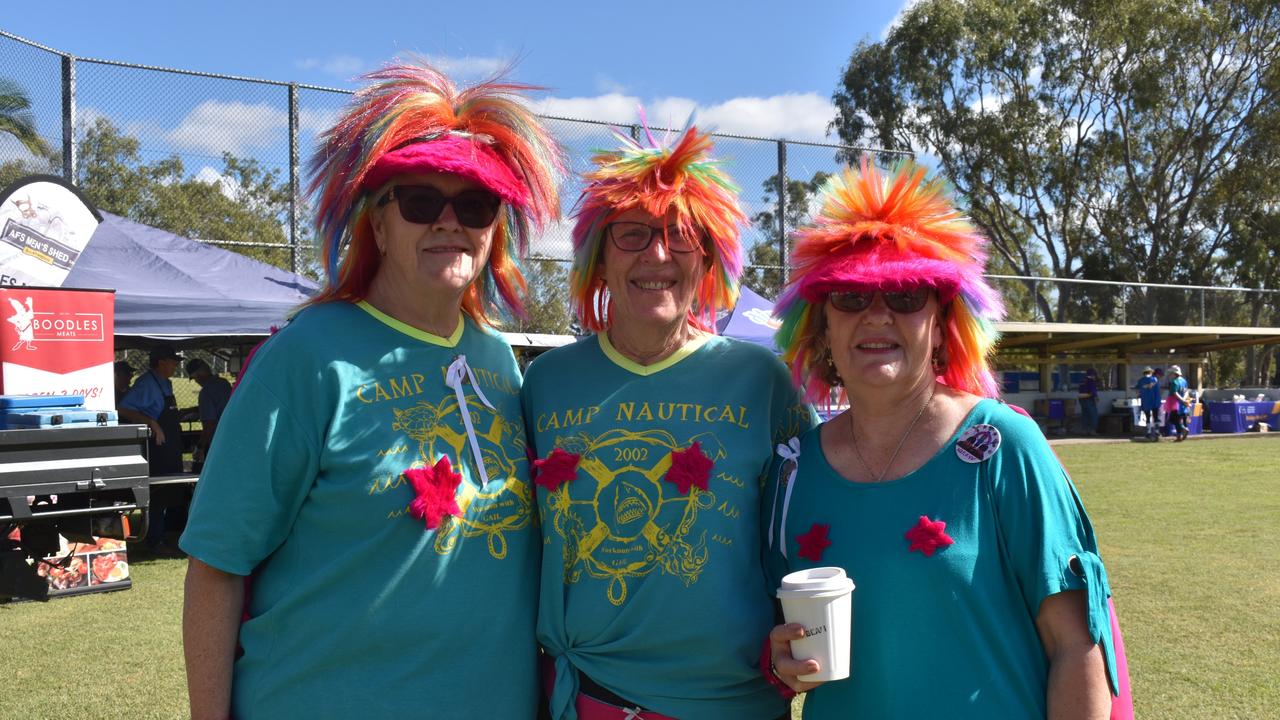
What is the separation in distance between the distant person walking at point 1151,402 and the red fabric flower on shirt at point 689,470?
2114cm

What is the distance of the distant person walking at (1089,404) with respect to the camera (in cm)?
2280

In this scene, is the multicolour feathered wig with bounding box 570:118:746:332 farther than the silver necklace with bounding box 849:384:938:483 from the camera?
Yes

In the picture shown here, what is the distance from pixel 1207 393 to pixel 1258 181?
9.01 m

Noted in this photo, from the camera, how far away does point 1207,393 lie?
82.5 feet

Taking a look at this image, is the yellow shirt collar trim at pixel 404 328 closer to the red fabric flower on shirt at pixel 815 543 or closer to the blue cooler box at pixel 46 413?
the red fabric flower on shirt at pixel 815 543

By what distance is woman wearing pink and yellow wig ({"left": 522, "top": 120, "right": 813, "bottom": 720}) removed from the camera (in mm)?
2105

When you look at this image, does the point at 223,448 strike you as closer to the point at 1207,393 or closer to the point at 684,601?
the point at 684,601

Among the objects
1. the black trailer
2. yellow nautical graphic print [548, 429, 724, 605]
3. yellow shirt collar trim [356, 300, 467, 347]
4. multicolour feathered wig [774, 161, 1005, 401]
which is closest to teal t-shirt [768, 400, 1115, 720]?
multicolour feathered wig [774, 161, 1005, 401]

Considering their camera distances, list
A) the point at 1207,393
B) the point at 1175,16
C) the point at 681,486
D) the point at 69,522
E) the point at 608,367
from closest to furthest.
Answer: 1. the point at 681,486
2. the point at 608,367
3. the point at 69,522
4. the point at 1207,393
5. the point at 1175,16

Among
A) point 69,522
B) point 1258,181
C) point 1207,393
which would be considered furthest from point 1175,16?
point 69,522

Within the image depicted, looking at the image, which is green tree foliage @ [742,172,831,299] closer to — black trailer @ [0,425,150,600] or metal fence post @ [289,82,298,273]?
metal fence post @ [289,82,298,273]

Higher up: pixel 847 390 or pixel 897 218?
pixel 897 218

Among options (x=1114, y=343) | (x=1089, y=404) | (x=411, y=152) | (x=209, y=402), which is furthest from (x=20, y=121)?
(x=1114, y=343)

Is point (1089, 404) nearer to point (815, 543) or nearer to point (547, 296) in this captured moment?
point (547, 296)
